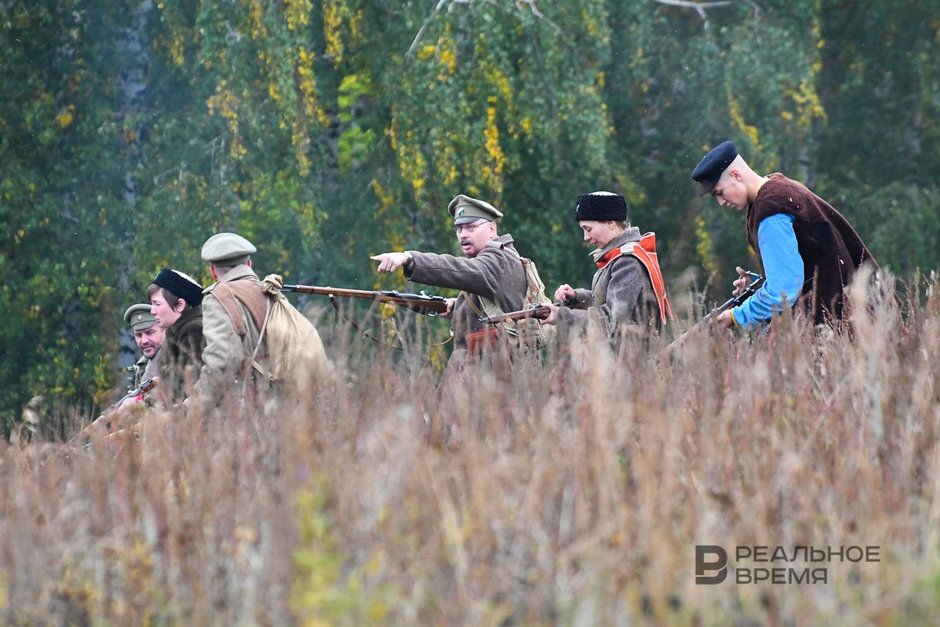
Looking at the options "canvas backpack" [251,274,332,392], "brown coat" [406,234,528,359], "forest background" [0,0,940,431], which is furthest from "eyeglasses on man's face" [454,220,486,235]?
"forest background" [0,0,940,431]

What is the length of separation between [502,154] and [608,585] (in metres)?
12.0

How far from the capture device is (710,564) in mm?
4098

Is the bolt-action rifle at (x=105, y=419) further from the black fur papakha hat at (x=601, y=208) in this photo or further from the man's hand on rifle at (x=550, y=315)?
the black fur papakha hat at (x=601, y=208)

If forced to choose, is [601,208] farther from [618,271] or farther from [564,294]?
[564,294]

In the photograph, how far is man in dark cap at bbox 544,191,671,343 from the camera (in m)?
7.59

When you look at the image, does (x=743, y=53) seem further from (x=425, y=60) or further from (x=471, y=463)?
(x=471, y=463)

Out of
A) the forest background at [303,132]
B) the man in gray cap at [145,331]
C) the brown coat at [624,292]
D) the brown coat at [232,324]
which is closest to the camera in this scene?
the brown coat at [232,324]

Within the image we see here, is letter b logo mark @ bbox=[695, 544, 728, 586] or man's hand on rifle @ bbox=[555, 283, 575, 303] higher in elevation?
man's hand on rifle @ bbox=[555, 283, 575, 303]

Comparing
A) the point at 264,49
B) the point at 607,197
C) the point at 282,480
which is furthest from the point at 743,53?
A: the point at 282,480

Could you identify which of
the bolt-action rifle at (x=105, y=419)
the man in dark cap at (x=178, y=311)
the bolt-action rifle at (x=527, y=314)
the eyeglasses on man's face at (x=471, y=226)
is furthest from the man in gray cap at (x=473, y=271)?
the bolt-action rifle at (x=105, y=419)

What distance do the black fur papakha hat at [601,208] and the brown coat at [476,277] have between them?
1.93 ft

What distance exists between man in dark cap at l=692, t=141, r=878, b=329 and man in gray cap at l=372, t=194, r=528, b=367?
144 cm

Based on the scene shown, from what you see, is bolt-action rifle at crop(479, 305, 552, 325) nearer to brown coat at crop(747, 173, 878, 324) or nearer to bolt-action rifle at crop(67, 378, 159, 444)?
brown coat at crop(747, 173, 878, 324)

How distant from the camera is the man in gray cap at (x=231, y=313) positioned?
23.6ft
